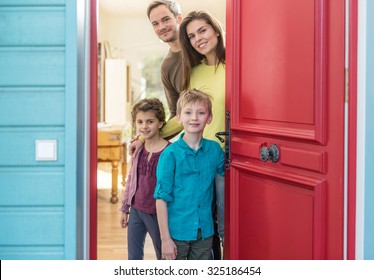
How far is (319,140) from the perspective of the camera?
195 cm

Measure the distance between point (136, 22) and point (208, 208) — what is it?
22.5ft

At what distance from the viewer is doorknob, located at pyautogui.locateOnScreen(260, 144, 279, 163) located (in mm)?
2207

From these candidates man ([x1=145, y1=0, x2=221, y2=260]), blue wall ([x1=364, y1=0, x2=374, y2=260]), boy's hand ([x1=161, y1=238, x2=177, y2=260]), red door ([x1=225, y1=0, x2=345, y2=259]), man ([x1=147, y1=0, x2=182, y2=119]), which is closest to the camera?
blue wall ([x1=364, y1=0, x2=374, y2=260])

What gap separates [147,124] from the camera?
3.51 metres

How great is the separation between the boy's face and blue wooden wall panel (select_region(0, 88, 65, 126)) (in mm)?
840

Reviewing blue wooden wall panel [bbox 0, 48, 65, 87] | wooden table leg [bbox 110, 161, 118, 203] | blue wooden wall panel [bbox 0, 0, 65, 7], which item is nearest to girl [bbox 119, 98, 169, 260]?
blue wooden wall panel [bbox 0, 48, 65, 87]

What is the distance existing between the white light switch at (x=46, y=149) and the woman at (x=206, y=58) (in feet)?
4.08

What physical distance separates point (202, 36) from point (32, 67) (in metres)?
1.38

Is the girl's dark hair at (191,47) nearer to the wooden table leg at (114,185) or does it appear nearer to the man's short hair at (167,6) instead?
the man's short hair at (167,6)

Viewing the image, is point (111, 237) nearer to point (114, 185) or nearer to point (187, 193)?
point (114, 185)

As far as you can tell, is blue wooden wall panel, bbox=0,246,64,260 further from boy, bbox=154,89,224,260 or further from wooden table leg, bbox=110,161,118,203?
wooden table leg, bbox=110,161,118,203

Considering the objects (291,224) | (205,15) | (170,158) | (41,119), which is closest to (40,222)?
(41,119)
